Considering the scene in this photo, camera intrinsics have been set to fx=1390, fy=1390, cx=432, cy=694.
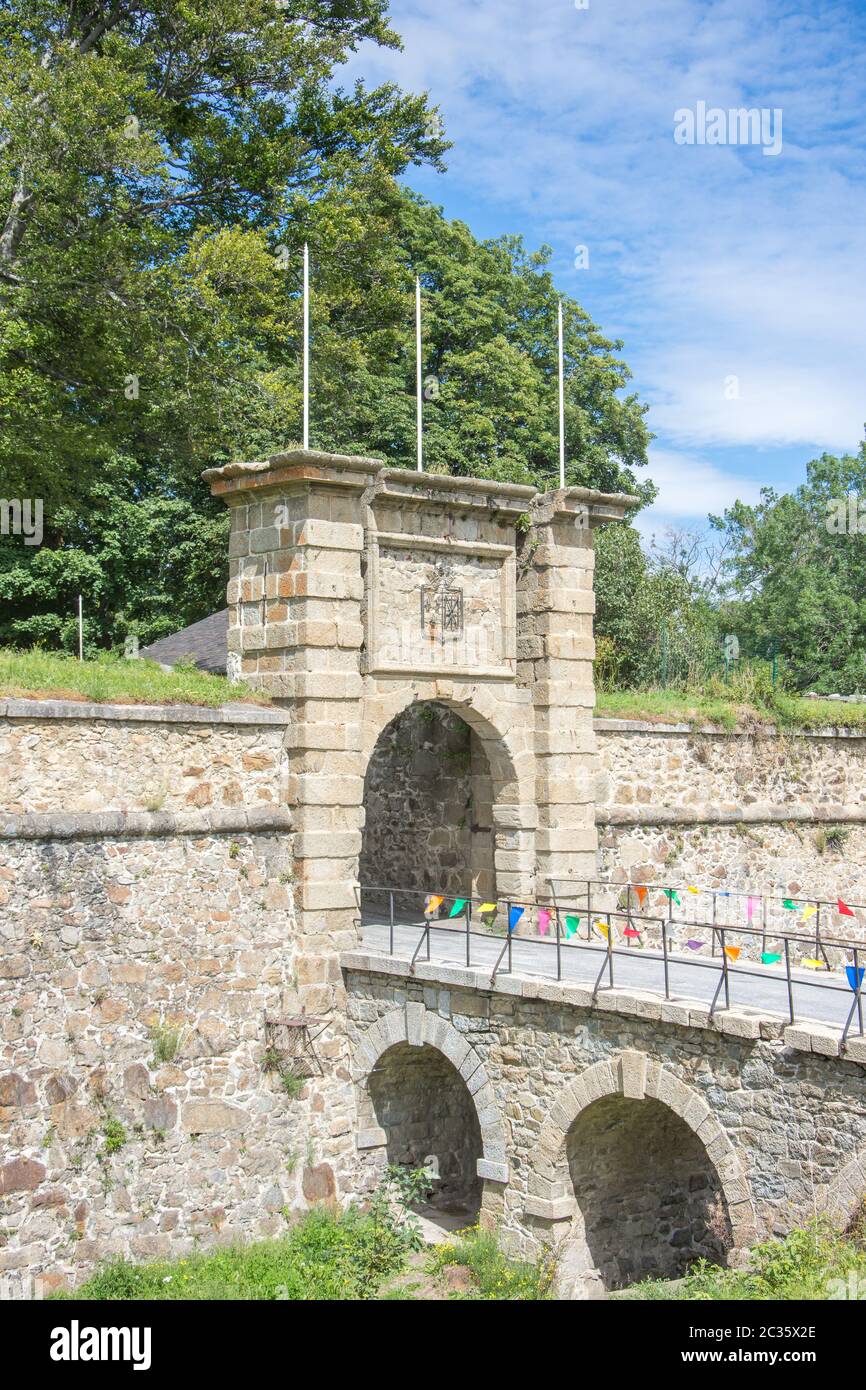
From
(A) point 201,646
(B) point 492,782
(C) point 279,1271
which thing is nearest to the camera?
(C) point 279,1271

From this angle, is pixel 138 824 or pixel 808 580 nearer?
pixel 138 824

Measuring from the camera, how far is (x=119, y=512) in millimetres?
27375

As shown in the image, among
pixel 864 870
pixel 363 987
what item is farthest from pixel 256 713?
pixel 864 870

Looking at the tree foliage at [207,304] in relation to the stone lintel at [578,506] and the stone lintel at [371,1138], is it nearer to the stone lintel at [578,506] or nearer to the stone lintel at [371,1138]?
the stone lintel at [578,506]

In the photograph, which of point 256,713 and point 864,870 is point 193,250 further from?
point 864,870

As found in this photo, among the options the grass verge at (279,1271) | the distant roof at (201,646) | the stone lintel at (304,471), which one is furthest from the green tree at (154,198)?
the grass verge at (279,1271)

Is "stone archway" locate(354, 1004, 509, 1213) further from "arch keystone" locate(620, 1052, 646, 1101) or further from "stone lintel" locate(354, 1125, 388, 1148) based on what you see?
"arch keystone" locate(620, 1052, 646, 1101)

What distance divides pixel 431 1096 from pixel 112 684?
6131mm

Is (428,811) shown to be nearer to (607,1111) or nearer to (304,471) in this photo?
(304,471)

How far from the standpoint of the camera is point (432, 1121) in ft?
53.5

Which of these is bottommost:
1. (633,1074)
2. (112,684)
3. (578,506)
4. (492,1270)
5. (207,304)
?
(492,1270)

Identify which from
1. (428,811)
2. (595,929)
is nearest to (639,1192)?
(595,929)

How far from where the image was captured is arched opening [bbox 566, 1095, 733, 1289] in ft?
43.1

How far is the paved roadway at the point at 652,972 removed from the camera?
39.1 ft
